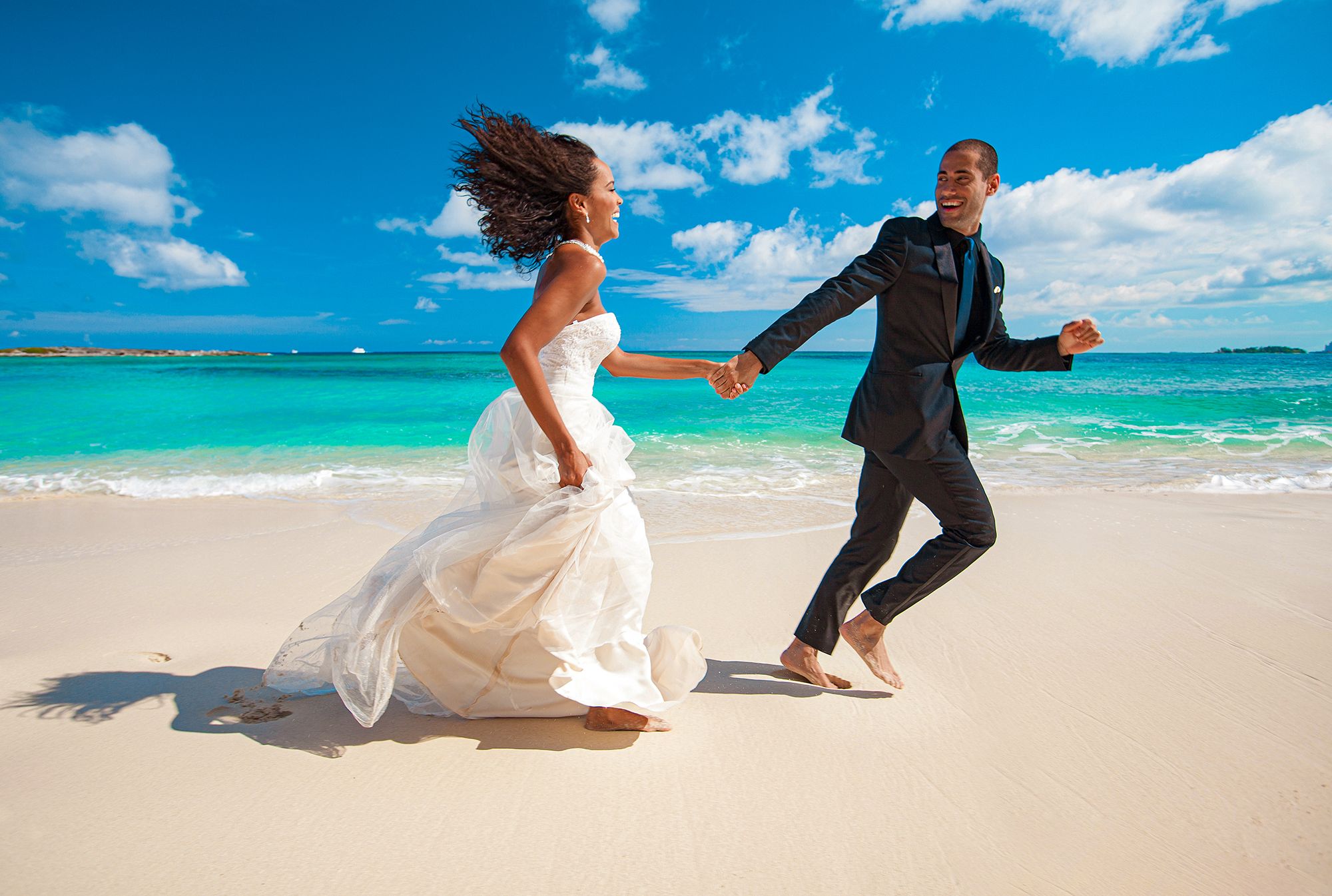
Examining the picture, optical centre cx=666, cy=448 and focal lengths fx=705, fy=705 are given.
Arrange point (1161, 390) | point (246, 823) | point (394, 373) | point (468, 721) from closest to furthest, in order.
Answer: point (246, 823) < point (468, 721) < point (1161, 390) < point (394, 373)

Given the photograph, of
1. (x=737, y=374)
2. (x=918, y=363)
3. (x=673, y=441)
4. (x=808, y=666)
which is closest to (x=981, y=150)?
(x=918, y=363)

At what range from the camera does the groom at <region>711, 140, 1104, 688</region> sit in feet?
9.26

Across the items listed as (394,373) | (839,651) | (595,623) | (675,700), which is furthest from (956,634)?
(394,373)

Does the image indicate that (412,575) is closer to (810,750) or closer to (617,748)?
(617,748)

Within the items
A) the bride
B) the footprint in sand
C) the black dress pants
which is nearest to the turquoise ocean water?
the black dress pants

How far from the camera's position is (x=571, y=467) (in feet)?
7.95

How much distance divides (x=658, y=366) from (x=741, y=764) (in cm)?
175

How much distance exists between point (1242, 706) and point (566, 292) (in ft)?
10.2

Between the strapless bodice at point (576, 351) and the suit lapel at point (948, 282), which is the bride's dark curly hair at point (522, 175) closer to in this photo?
the strapless bodice at point (576, 351)

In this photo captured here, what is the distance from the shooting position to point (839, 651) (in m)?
3.49

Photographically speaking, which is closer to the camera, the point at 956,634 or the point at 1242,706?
the point at 1242,706

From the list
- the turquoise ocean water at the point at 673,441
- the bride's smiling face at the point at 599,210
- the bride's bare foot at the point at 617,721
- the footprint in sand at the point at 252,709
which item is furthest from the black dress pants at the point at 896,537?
the turquoise ocean water at the point at 673,441

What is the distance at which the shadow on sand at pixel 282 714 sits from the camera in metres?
2.53

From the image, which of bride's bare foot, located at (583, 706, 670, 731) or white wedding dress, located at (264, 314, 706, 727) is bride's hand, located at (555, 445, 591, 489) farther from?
bride's bare foot, located at (583, 706, 670, 731)
